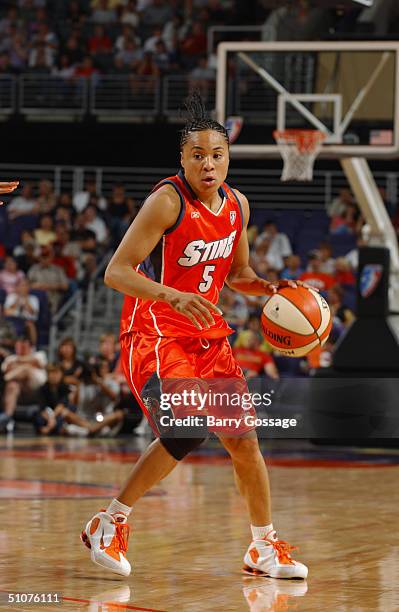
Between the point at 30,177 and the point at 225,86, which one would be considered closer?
the point at 225,86

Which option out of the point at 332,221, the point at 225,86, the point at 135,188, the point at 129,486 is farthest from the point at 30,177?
the point at 129,486

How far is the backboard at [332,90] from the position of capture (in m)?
12.0

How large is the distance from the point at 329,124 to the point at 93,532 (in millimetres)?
8008

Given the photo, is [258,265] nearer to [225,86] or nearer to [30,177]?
[225,86]

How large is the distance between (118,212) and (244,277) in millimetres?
12419

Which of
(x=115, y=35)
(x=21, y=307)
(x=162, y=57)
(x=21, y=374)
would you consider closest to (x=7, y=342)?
(x=21, y=374)

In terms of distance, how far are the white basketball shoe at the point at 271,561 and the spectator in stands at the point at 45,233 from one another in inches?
477

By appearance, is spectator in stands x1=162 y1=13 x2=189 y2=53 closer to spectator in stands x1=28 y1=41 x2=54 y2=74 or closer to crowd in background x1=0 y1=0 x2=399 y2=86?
crowd in background x1=0 y1=0 x2=399 y2=86

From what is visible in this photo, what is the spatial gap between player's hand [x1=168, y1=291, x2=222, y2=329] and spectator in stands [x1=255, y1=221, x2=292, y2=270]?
37.2 feet

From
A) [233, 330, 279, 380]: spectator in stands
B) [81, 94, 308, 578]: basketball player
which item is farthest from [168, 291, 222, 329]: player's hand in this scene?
[233, 330, 279, 380]: spectator in stands

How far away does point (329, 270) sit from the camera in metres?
15.6

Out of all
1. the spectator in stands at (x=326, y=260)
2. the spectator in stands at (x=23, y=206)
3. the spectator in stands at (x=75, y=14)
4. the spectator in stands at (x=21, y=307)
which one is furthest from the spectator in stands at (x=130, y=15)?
the spectator in stands at (x=326, y=260)

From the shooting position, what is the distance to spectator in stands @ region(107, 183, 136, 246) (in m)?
17.5

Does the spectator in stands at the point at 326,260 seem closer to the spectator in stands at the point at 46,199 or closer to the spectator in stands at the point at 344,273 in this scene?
the spectator in stands at the point at 344,273
